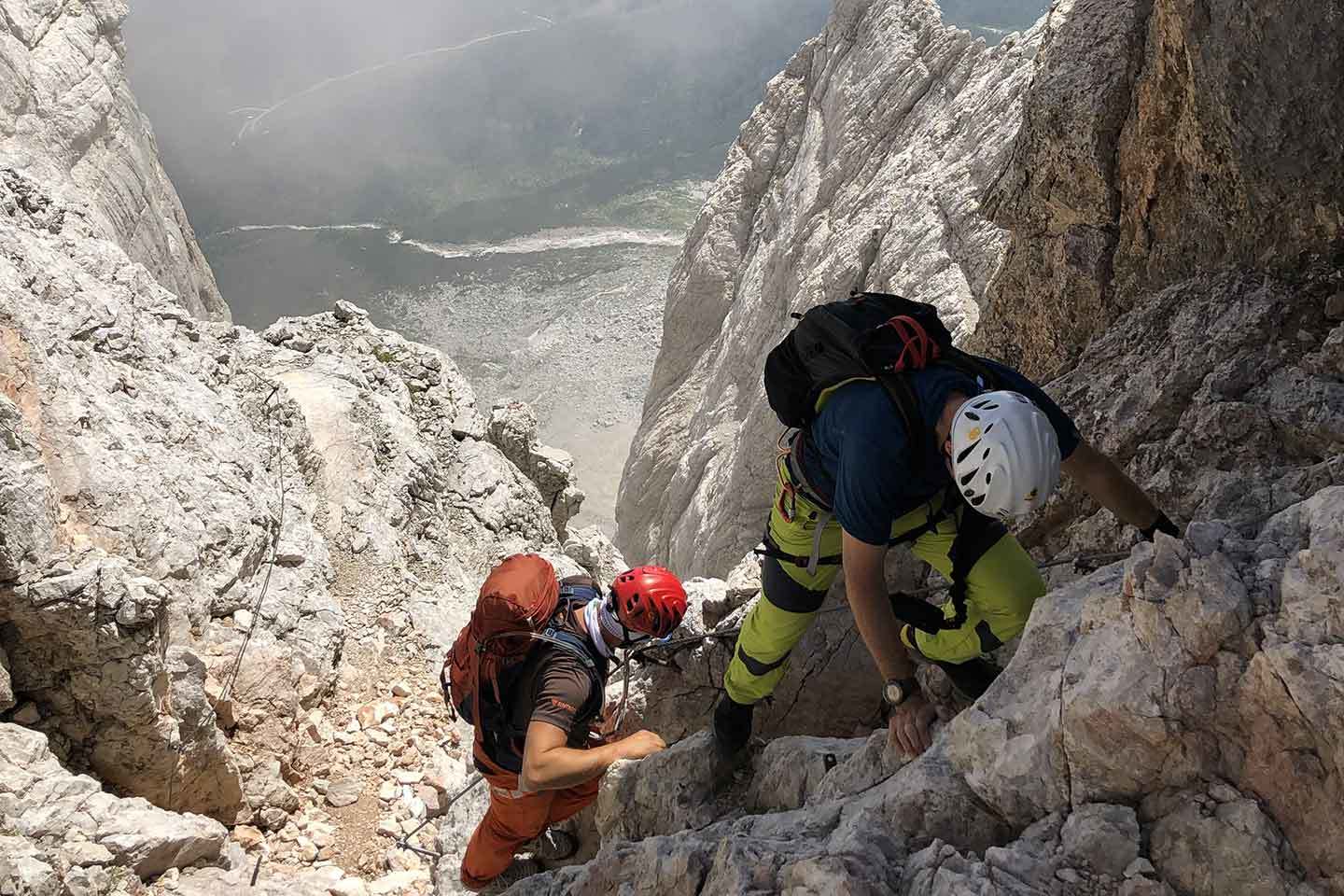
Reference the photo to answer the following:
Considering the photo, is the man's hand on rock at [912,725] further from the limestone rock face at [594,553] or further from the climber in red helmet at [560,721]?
the limestone rock face at [594,553]

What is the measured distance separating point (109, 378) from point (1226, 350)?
995cm

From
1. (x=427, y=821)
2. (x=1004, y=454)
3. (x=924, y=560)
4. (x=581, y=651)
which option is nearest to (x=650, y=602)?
(x=581, y=651)

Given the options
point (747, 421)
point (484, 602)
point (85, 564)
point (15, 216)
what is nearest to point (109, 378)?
point (15, 216)

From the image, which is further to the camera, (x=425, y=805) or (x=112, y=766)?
(x=425, y=805)

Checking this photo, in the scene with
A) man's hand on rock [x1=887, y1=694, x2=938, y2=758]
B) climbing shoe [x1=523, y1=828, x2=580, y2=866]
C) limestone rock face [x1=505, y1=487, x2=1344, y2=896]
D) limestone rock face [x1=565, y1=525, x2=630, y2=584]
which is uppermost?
limestone rock face [x1=565, y1=525, x2=630, y2=584]

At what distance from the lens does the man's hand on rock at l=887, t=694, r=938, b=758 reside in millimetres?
3865

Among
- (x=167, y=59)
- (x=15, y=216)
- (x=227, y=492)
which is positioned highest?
(x=167, y=59)

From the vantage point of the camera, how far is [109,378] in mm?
9172

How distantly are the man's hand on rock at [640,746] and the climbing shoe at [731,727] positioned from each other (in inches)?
13.5

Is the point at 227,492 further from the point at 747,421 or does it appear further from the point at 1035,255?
the point at 747,421

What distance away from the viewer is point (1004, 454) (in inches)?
137

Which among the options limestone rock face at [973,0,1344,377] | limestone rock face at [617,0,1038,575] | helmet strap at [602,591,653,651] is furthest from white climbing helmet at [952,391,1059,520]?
limestone rock face at [617,0,1038,575]

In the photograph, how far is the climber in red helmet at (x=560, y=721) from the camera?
A: 471 cm

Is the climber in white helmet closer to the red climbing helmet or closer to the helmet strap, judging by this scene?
the red climbing helmet
